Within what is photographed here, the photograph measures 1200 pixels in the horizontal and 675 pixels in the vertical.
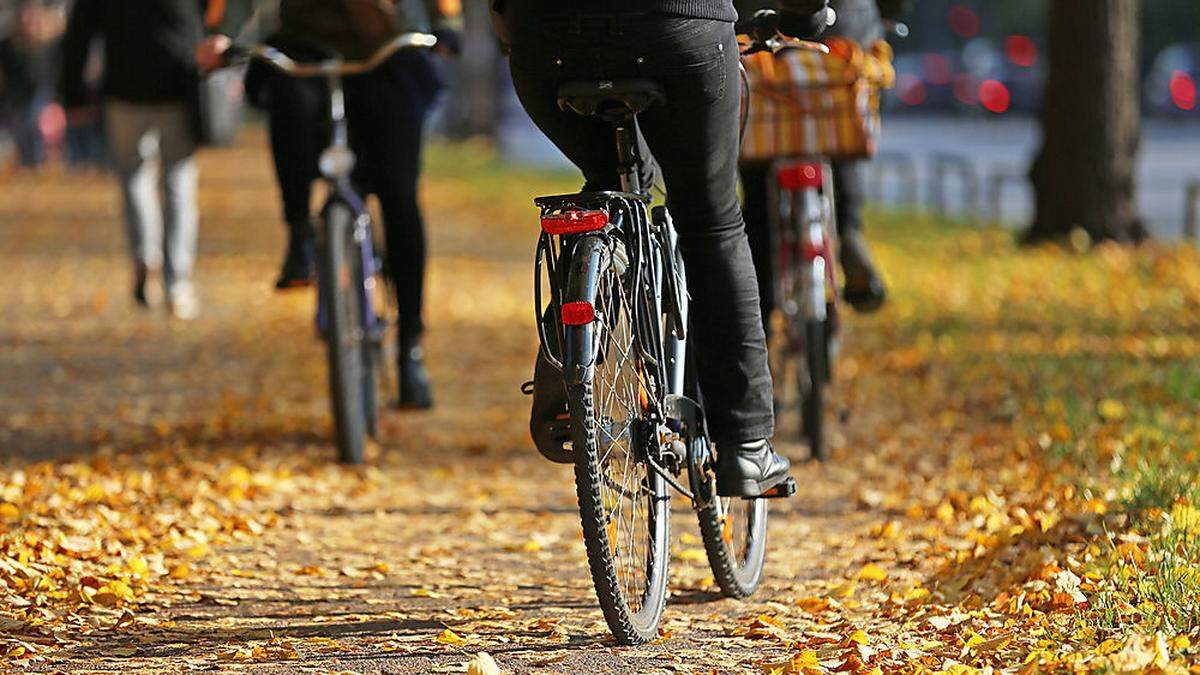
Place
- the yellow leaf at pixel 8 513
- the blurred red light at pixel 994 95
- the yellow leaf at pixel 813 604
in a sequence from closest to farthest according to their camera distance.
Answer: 1. the yellow leaf at pixel 813 604
2. the yellow leaf at pixel 8 513
3. the blurred red light at pixel 994 95

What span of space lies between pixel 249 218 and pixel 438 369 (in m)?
11.0

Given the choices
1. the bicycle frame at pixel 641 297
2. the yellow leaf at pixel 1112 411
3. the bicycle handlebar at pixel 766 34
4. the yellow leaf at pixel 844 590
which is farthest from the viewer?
the yellow leaf at pixel 1112 411

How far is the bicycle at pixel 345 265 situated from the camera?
7.00 m

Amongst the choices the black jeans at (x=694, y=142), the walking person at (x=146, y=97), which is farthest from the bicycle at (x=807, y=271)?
the walking person at (x=146, y=97)

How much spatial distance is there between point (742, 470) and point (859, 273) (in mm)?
3102

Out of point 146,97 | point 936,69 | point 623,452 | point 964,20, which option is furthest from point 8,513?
point 964,20

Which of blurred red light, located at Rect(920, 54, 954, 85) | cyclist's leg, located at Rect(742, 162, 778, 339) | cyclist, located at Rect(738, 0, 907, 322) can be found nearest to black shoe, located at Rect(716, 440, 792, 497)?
cyclist, located at Rect(738, 0, 907, 322)

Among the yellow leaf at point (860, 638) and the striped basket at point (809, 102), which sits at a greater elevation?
the striped basket at point (809, 102)

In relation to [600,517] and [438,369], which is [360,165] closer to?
[438,369]

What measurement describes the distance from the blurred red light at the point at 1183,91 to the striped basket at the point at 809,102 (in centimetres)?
3033

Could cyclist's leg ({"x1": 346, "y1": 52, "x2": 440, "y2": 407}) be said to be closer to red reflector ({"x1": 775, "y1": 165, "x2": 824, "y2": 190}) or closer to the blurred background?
red reflector ({"x1": 775, "y1": 165, "x2": 824, "y2": 190})

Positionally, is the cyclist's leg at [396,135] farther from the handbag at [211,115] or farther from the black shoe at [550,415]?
the handbag at [211,115]

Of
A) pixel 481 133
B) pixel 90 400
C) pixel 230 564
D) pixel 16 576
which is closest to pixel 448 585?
pixel 230 564

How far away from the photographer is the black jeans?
4391 millimetres
